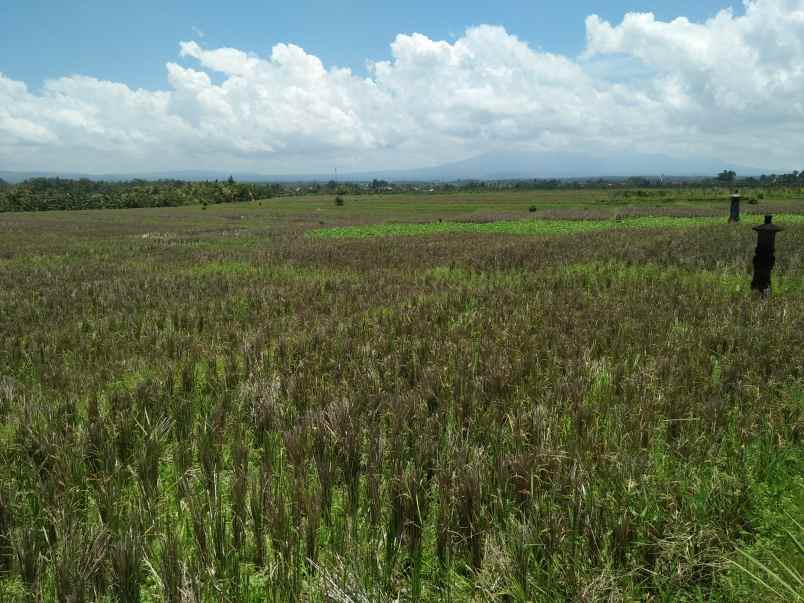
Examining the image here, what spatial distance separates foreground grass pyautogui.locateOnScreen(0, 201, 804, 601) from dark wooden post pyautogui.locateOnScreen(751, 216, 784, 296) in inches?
48.2

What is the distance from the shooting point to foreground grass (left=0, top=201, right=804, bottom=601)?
7.48 ft

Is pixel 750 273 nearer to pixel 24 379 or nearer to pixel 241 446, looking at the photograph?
pixel 241 446

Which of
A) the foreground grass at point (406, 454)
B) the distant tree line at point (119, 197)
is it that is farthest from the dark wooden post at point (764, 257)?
the distant tree line at point (119, 197)

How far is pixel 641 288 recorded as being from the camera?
9.84 meters

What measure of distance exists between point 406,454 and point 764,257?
8515 mm

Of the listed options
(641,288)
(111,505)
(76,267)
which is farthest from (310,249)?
(111,505)

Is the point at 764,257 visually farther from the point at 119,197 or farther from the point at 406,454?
the point at 119,197

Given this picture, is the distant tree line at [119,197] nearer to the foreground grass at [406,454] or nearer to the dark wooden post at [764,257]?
the foreground grass at [406,454]

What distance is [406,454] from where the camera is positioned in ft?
11.1

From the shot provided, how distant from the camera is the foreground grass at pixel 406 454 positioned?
2.28 meters

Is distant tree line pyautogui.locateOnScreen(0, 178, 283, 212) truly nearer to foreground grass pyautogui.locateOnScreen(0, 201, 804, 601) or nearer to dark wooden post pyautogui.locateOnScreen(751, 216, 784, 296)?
foreground grass pyautogui.locateOnScreen(0, 201, 804, 601)

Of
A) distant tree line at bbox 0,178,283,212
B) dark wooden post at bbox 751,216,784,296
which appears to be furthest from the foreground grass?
distant tree line at bbox 0,178,283,212

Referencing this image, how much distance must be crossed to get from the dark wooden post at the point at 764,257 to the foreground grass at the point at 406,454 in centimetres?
123

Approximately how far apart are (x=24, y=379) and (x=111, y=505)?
12.9ft
